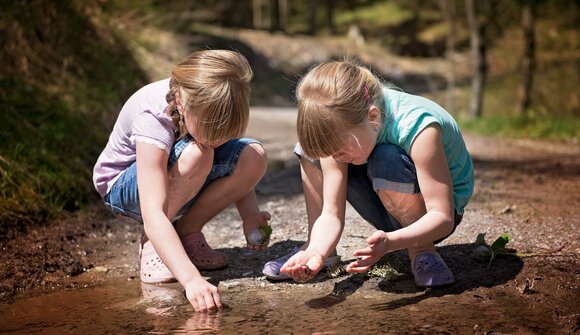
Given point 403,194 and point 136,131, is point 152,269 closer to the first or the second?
point 136,131

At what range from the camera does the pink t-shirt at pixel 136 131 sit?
289 centimetres

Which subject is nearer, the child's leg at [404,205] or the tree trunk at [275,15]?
the child's leg at [404,205]

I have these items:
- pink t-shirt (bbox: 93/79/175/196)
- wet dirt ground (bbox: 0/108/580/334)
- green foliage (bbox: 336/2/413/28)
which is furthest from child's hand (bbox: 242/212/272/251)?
green foliage (bbox: 336/2/413/28)

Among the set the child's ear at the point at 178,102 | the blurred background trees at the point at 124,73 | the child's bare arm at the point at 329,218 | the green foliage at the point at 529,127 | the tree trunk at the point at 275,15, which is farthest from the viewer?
the tree trunk at the point at 275,15

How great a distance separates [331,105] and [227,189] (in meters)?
0.88

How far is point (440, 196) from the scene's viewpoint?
266 centimetres

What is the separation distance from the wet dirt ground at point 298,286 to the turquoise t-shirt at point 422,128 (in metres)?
0.37

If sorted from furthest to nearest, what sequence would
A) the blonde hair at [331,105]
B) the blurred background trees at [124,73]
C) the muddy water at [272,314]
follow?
the blurred background trees at [124,73]
the blonde hair at [331,105]
the muddy water at [272,314]

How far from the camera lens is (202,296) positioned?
2609mm

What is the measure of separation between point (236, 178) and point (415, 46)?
2052 centimetres

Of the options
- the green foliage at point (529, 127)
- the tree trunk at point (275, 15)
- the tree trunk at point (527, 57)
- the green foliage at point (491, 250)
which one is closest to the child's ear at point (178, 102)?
the green foliage at point (491, 250)

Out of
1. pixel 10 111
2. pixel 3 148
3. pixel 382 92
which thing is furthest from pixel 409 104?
pixel 10 111

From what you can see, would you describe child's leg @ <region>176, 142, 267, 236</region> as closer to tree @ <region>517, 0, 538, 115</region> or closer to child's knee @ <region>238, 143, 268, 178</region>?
child's knee @ <region>238, 143, 268, 178</region>

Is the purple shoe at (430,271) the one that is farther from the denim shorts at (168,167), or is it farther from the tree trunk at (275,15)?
the tree trunk at (275,15)
